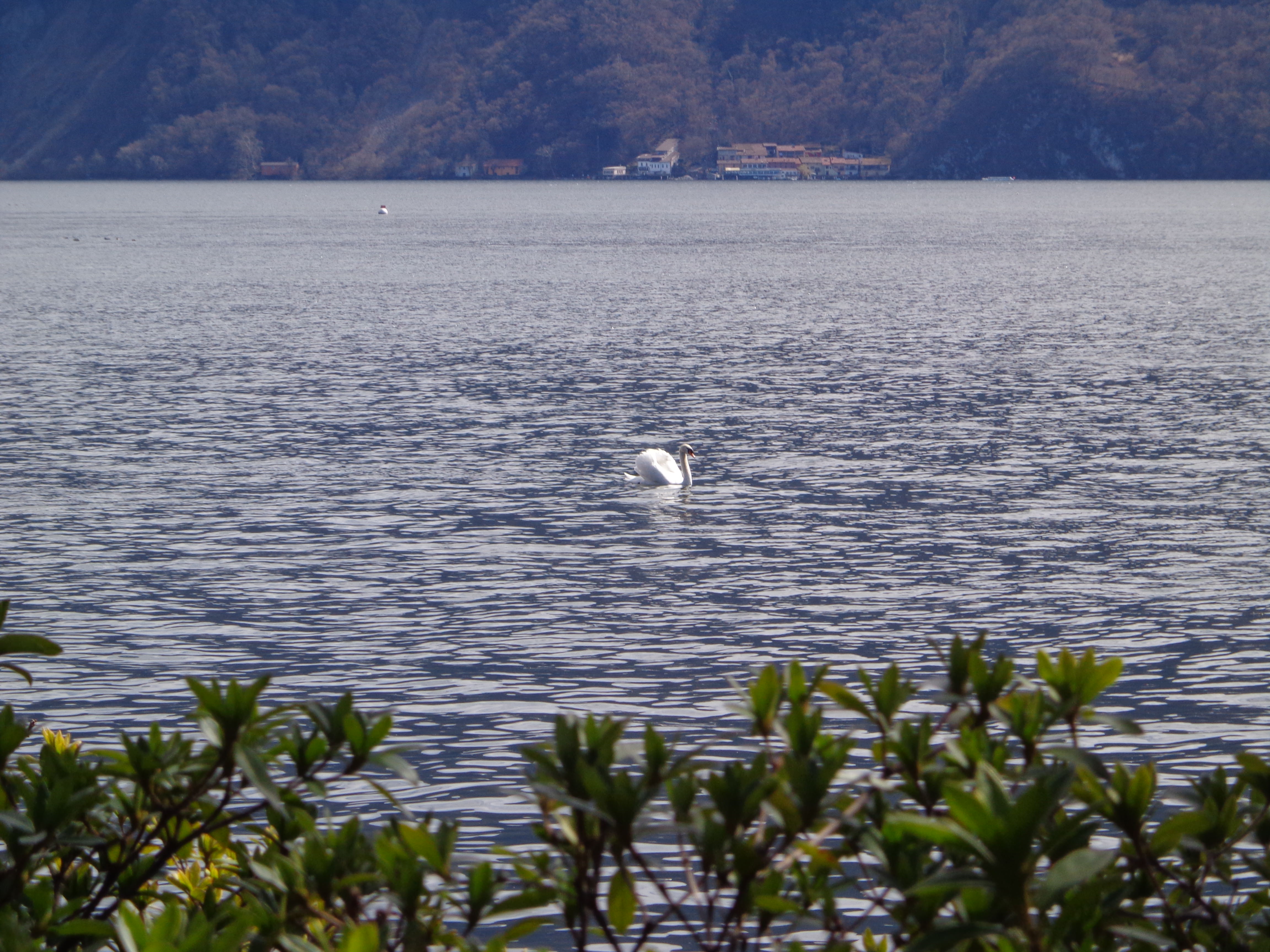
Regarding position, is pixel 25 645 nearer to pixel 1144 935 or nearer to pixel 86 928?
pixel 86 928

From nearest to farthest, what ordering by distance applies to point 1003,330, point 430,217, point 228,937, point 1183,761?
point 228,937 < point 1183,761 < point 1003,330 < point 430,217

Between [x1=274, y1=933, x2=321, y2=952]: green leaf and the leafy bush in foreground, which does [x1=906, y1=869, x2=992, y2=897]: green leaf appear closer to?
the leafy bush in foreground

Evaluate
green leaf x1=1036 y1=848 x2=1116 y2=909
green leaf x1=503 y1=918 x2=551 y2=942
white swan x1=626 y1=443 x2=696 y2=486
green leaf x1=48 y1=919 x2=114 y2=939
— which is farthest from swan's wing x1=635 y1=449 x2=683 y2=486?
green leaf x1=1036 y1=848 x2=1116 y2=909

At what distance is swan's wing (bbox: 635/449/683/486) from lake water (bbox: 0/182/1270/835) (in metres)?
0.31

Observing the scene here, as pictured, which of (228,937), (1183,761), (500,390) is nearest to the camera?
(228,937)

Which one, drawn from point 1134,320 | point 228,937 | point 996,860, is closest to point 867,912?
point 996,860

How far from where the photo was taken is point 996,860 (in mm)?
3512

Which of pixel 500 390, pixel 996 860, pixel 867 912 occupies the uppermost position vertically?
pixel 996 860

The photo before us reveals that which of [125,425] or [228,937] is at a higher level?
[228,937]

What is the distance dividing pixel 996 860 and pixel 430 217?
19441cm

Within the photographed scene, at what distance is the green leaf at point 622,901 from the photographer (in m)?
4.41

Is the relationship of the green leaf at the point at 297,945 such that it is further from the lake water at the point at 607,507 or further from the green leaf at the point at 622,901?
the lake water at the point at 607,507

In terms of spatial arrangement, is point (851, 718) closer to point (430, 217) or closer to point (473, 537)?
point (473, 537)

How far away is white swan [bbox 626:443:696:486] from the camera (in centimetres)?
3098
